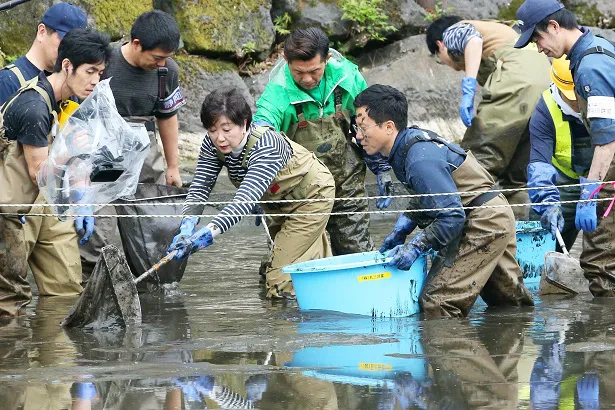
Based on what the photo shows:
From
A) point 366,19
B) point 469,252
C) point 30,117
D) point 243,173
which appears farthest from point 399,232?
point 366,19

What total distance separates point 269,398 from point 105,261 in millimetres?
1856

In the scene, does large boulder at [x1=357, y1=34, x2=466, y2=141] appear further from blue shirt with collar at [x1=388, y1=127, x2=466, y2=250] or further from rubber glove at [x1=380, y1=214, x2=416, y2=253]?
blue shirt with collar at [x1=388, y1=127, x2=466, y2=250]

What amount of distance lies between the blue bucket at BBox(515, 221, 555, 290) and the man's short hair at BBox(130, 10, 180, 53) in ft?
7.98

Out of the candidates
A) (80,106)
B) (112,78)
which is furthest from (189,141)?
(80,106)

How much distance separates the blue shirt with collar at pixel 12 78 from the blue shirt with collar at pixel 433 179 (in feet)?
7.24

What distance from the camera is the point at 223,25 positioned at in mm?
12328

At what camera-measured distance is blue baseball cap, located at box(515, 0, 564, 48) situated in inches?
229

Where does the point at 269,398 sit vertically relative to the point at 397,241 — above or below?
above

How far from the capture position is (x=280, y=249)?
654 cm

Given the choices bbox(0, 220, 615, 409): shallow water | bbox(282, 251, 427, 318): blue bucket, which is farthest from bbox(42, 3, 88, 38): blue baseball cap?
bbox(282, 251, 427, 318): blue bucket

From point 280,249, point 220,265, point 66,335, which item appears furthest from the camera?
point 220,265

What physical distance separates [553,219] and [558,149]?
17.7 inches

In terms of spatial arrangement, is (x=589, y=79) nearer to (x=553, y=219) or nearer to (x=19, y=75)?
(x=553, y=219)

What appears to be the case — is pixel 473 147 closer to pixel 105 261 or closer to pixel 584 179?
pixel 584 179
